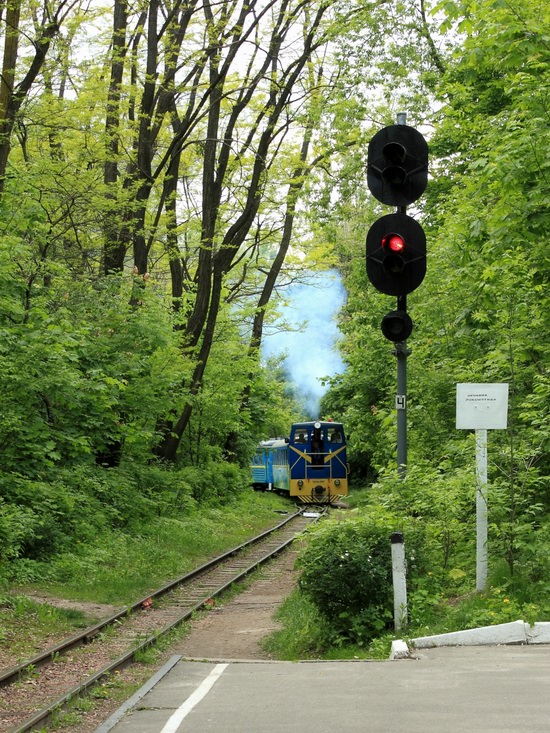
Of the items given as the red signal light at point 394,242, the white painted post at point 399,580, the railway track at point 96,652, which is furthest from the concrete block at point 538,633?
the red signal light at point 394,242

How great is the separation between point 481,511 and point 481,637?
171cm

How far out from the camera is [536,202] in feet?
34.7

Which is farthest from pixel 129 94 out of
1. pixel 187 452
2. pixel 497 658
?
pixel 497 658

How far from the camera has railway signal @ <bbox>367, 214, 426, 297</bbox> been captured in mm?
9539

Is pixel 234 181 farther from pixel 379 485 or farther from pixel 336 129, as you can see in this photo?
pixel 379 485

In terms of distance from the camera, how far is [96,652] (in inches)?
456

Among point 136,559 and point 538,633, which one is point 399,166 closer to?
point 538,633

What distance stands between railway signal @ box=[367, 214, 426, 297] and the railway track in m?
3.26

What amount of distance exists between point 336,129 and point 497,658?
802 inches

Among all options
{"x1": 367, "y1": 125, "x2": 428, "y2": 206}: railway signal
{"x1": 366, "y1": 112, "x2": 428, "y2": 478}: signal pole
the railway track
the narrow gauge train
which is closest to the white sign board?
{"x1": 366, "y1": 112, "x2": 428, "y2": 478}: signal pole

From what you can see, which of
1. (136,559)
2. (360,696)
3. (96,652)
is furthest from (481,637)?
(136,559)

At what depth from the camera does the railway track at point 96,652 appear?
28.5ft

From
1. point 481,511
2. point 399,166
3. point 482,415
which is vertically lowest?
point 481,511

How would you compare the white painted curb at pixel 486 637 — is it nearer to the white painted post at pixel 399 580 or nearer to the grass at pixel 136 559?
the white painted post at pixel 399 580
